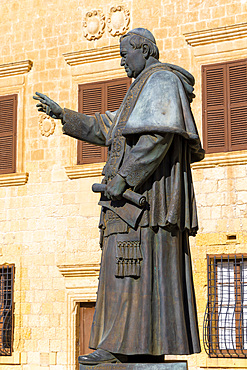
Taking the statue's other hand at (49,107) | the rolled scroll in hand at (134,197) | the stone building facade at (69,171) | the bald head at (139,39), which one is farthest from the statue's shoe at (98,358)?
the stone building facade at (69,171)

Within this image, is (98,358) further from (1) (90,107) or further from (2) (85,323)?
(1) (90,107)

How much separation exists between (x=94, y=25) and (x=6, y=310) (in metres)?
5.60

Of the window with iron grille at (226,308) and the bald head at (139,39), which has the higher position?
the bald head at (139,39)

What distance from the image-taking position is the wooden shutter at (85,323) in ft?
42.7

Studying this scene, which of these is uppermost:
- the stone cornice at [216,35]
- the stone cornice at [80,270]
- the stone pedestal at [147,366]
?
the stone cornice at [216,35]

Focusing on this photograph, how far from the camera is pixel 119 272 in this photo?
14.0ft

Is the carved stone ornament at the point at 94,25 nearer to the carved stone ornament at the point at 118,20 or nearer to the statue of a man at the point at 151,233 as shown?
the carved stone ornament at the point at 118,20

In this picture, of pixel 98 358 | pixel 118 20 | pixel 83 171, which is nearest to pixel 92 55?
pixel 118 20

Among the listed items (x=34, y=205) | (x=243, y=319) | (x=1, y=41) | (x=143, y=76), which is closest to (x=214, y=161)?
(x=243, y=319)

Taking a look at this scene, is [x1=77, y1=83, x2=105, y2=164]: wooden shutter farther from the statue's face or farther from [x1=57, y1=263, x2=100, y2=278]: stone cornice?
the statue's face

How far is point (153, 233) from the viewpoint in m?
4.30

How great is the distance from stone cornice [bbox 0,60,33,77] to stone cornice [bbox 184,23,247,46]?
130 inches

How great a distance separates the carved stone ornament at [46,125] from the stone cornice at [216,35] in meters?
3.03

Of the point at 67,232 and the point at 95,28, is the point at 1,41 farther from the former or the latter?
the point at 67,232
